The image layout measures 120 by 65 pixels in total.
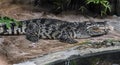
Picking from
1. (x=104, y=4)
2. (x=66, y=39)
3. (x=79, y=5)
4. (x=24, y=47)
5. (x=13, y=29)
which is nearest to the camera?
(x=24, y=47)

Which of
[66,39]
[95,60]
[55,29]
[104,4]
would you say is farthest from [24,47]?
[104,4]

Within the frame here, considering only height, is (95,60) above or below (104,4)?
below

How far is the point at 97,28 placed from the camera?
7.39 m

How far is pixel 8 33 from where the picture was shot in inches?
278

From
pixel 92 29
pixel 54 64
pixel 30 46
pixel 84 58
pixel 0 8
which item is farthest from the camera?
pixel 0 8

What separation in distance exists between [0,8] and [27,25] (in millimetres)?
1466

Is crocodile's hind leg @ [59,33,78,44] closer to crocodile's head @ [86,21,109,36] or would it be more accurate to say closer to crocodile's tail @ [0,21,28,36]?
crocodile's head @ [86,21,109,36]

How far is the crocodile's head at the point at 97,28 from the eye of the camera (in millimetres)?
7286

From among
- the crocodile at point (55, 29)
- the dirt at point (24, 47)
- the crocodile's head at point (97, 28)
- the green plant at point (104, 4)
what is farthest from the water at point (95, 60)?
the green plant at point (104, 4)

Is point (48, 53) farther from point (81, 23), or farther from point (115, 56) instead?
point (81, 23)

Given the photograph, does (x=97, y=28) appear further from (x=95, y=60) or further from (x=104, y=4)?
(x=95, y=60)

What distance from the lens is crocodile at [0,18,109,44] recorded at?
7000 mm

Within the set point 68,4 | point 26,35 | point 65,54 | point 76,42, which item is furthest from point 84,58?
point 68,4

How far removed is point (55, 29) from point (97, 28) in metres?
0.84
